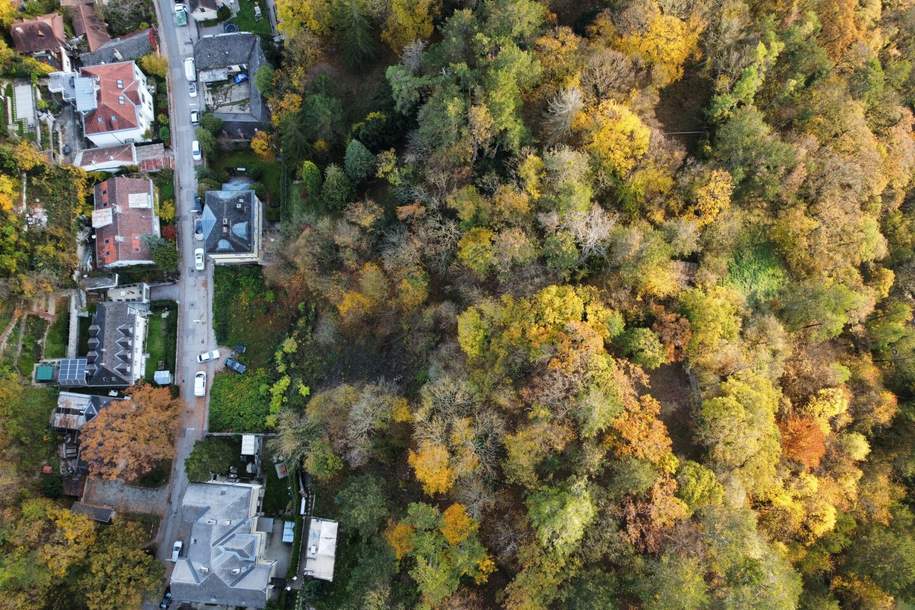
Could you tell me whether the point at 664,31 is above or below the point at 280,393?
above

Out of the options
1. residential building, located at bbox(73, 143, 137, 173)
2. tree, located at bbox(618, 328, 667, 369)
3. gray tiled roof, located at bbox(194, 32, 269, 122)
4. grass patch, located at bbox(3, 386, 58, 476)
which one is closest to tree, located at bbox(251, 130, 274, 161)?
gray tiled roof, located at bbox(194, 32, 269, 122)

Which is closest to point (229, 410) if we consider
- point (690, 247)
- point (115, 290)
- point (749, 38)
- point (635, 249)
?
point (115, 290)

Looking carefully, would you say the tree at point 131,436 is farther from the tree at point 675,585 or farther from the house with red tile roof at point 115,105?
the tree at point 675,585

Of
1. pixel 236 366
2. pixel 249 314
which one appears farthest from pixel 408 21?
pixel 236 366

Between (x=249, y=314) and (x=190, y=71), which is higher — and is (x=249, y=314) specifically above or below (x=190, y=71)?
below

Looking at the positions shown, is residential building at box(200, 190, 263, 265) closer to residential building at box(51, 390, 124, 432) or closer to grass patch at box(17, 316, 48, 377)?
residential building at box(51, 390, 124, 432)

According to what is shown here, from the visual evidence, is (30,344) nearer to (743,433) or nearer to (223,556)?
(223,556)

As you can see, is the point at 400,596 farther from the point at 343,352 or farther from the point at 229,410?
the point at 229,410
